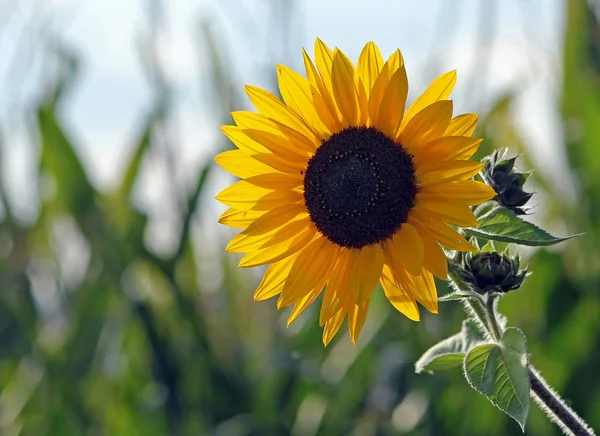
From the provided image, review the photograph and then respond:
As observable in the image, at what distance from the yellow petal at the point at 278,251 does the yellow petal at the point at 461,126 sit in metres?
0.29

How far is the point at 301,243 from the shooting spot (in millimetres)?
1375

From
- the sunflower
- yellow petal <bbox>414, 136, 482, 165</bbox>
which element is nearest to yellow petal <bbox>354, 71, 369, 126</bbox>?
the sunflower

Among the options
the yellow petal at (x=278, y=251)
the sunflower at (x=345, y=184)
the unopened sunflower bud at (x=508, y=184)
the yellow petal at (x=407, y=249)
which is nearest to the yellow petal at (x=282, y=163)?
the sunflower at (x=345, y=184)

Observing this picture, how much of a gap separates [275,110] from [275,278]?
0.93ft

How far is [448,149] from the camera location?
123 centimetres

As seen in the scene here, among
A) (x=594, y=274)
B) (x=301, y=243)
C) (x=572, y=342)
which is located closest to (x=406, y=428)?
(x=572, y=342)

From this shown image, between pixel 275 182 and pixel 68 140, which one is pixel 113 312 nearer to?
pixel 68 140

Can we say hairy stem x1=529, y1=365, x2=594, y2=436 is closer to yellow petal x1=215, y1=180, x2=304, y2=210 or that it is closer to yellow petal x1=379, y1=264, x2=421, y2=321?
yellow petal x1=379, y1=264, x2=421, y2=321

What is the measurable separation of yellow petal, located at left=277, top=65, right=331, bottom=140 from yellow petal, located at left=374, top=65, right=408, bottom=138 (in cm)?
11

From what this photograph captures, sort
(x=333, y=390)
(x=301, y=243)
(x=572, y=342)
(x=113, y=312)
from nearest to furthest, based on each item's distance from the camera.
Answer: (x=301, y=243)
(x=572, y=342)
(x=333, y=390)
(x=113, y=312)

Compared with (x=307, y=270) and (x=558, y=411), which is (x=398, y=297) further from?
(x=558, y=411)

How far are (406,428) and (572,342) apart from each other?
28.9 inches

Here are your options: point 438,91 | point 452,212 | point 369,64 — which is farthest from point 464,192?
point 369,64

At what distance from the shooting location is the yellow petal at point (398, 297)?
1.27 m
